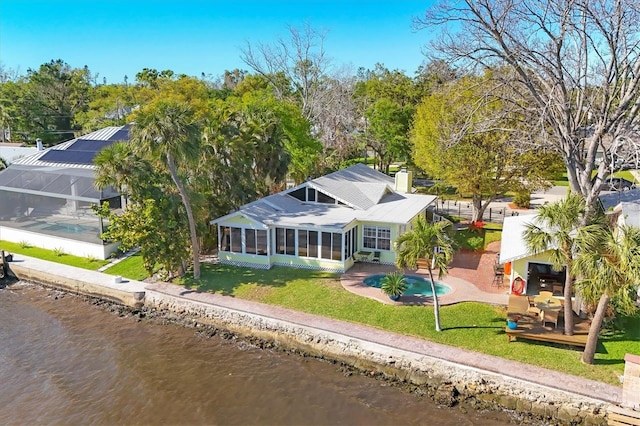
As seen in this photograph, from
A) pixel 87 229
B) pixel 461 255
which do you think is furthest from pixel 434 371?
pixel 87 229

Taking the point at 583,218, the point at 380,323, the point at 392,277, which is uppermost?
the point at 583,218

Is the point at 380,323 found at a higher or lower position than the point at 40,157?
lower

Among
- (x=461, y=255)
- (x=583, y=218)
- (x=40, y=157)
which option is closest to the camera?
Answer: (x=583, y=218)

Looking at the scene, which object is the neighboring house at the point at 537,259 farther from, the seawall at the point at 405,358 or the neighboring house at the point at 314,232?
the seawall at the point at 405,358

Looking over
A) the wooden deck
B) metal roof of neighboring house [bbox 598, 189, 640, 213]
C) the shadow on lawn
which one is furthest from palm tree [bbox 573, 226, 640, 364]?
the shadow on lawn

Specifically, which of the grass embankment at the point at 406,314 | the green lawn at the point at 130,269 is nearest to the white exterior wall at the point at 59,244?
the grass embankment at the point at 406,314

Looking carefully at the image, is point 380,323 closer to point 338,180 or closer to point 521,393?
point 521,393

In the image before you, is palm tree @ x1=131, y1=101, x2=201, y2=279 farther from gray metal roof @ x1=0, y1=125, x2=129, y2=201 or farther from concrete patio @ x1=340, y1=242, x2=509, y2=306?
concrete patio @ x1=340, y1=242, x2=509, y2=306
